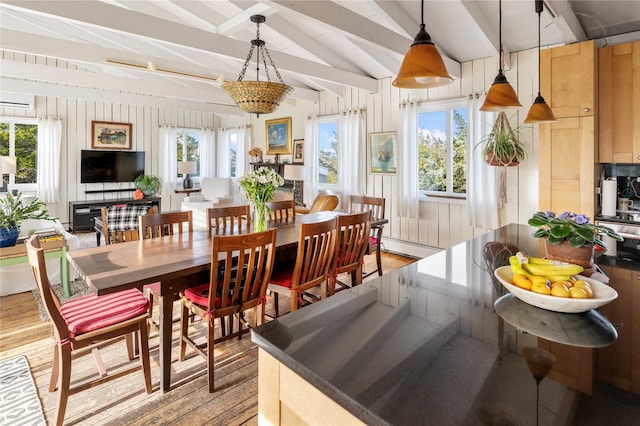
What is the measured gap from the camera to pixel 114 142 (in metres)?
7.84

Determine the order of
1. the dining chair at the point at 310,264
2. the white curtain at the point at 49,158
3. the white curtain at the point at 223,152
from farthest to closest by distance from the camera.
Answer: the white curtain at the point at 223,152 < the white curtain at the point at 49,158 < the dining chair at the point at 310,264

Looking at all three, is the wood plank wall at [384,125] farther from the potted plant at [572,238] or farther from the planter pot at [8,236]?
the planter pot at [8,236]

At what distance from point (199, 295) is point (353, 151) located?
165 inches

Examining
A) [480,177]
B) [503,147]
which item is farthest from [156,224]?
[480,177]

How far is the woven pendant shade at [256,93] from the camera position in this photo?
2816 mm

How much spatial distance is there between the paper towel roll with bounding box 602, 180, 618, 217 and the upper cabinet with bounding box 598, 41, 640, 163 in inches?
8.5

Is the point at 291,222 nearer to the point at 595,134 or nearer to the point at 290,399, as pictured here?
the point at 290,399

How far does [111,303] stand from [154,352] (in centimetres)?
71

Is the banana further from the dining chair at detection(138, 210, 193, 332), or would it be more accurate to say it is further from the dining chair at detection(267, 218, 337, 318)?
the dining chair at detection(138, 210, 193, 332)

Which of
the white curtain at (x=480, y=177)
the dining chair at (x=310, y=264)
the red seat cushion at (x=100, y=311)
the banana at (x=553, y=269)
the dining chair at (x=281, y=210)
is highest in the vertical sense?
the white curtain at (x=480, y=177)

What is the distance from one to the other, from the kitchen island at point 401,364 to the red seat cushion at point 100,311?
1.33 metres

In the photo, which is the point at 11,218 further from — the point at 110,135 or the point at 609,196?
the point at 609,196

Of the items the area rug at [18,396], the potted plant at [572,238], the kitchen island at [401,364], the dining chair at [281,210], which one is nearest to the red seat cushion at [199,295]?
the area rug at [18,396]

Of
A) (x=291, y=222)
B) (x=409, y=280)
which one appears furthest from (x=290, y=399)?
(x=291, y=222)
